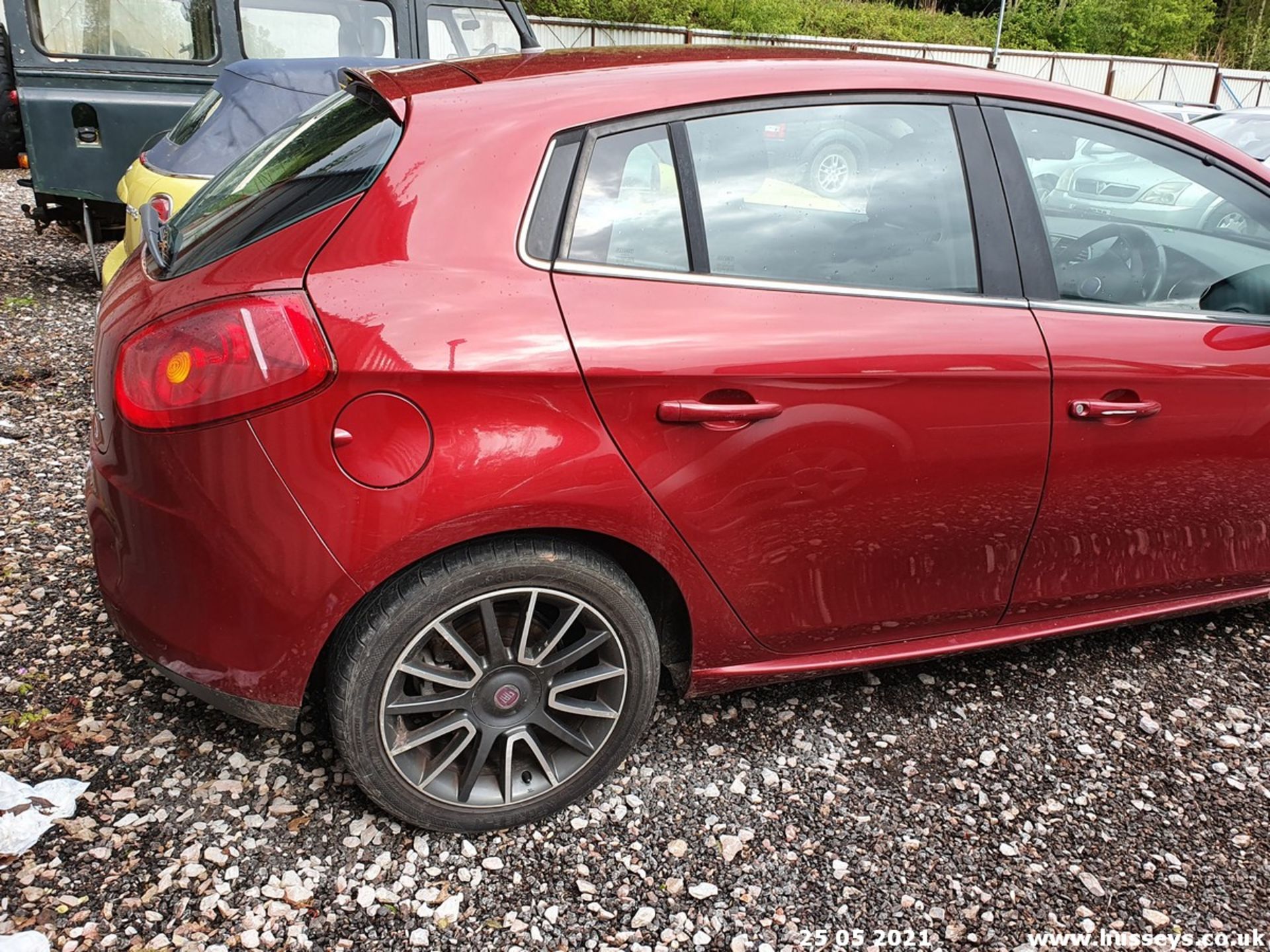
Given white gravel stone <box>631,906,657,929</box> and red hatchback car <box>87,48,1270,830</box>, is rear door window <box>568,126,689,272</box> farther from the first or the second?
white gravel stone <box>631,906,657,929</box>

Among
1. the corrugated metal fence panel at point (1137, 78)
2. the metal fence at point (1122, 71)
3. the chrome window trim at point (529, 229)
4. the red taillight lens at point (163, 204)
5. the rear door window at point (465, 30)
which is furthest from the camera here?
the corrugated metal fence panel at point (1137, 78)

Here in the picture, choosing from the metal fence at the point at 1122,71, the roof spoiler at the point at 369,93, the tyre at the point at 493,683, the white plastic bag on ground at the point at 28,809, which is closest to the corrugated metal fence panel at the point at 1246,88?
the metal fence at the point at 1122,71

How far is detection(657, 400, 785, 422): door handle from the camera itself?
6.91 ft

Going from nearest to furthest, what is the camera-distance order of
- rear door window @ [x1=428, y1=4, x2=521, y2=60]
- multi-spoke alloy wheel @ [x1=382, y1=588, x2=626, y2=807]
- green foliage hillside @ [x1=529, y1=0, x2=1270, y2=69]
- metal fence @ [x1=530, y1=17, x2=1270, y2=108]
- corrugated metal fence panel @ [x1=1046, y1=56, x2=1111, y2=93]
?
1. multi-spoke alloy wheel @ [x1=382, y1=588, x2=626, y2=807]
2. rear door window @ [x1=428, y1=4, x2=521, y2=60]
3. green foliage hillside @ [x1=529, y1=0, x2=1270, y2=69]
4. metal fence @ [x1=530, y1=17, x2=1270, y2=108]
5. corrugated metal fence panel @ [x1=1046, y1=56, x2=1111, y2=93]

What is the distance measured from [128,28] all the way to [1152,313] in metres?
6.77

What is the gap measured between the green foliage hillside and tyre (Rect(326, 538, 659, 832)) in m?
26.2

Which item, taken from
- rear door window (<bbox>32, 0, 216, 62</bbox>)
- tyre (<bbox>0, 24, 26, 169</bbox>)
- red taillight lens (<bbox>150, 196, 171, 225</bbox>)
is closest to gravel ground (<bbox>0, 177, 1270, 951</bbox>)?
red taillight lens (<bbox>150, 196, 171, 225</bbox>)

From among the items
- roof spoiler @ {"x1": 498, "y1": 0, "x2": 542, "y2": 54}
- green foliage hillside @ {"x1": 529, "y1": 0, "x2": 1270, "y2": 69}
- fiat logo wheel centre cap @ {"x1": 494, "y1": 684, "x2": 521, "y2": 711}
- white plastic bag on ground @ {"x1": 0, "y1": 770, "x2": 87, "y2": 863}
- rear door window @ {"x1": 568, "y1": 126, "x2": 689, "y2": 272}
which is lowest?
white plastic bag on ground @ {"x1": 0, "y1": 770, "x2": 87, "y2": 863}

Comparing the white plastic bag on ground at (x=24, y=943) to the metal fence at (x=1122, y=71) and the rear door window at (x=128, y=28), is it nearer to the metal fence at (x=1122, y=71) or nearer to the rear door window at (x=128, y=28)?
the rear door window at (x=128, y=28)

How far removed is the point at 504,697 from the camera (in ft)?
7.38

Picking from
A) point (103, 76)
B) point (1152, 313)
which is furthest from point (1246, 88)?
point (1152, 313)

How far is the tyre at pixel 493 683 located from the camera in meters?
2.07

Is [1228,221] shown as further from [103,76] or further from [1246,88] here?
[1246,88]

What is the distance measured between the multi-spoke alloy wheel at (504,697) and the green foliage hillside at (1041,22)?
1030 inches
